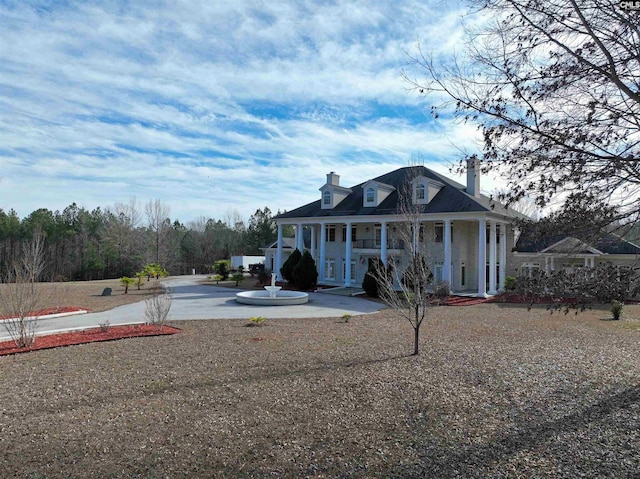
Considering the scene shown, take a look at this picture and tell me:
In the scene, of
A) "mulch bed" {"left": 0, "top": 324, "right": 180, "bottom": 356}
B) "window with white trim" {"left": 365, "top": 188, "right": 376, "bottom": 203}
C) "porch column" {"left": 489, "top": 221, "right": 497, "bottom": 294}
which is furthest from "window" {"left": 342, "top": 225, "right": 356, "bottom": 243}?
"mulch bed" {"left": 0, "top": 324, "right": 180, "bottom": 356}

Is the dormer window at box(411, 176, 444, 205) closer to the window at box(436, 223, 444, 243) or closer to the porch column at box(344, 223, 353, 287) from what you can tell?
the window at box(436, 223, 444, 243)

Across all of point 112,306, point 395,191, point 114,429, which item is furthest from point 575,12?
point 395,191

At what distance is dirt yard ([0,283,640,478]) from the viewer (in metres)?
4.89

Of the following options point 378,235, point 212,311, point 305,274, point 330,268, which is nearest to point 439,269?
point 378,235

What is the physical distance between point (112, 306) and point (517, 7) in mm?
19279

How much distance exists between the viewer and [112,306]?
768 inches

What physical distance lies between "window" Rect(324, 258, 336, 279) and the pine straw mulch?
824 inches

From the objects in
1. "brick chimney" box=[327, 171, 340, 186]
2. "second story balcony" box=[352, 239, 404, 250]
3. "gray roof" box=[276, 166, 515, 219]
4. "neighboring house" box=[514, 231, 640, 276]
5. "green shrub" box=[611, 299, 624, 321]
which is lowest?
"green shrub" box=[611, 299, 624, 321]

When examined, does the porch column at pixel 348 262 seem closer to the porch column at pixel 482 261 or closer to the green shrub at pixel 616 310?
the porch column at pixel 482 261

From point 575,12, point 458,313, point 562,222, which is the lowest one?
point 458,313

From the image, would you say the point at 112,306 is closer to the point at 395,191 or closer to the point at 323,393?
the point at 323,393

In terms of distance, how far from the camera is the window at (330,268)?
3247 centimetres

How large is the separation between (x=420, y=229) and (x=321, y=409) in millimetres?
19215

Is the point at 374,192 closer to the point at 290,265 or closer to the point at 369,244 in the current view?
the point at 369,244
